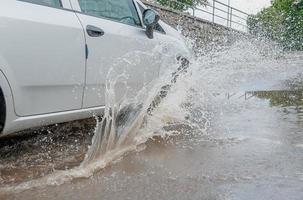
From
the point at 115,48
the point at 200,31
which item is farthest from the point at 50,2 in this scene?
the point at 200,31

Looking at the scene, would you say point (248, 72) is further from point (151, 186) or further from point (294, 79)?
point (151, 186)

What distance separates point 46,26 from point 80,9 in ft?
2.23

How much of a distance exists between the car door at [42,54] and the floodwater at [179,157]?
525mm

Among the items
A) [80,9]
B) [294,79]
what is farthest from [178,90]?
[294,79]

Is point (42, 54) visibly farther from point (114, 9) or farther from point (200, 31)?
point (200, 31)

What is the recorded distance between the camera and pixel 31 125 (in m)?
4.14

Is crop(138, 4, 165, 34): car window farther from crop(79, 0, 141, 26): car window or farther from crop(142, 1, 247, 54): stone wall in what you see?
crop(142, 1, 247, 54): stone wall

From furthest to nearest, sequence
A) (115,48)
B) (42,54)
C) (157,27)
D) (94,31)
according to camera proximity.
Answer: (157,27) < (115,48) < (94,31) < (42,54)

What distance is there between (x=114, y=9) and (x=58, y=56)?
126cm

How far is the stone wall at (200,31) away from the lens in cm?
1753

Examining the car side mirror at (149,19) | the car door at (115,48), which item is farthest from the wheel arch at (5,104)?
the car side mirror at (149,19)

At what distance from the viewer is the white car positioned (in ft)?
12.6

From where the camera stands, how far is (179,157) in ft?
14.7

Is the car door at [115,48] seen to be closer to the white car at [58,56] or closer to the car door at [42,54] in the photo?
the white car at [58,56]
